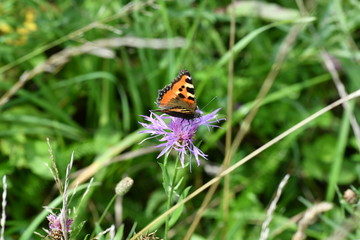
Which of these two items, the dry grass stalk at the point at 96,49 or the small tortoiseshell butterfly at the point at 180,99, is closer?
the small tortoiseshell butterfly at the point at 180,99

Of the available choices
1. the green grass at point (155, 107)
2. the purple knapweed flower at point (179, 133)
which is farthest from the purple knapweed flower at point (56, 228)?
the green grass at point (155, 107)

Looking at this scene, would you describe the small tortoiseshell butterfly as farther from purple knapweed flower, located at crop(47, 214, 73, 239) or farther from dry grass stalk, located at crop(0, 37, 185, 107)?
dry grass stalk, located at crop(0, 37, 185, 107)

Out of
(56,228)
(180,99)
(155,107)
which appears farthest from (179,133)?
(155,107)

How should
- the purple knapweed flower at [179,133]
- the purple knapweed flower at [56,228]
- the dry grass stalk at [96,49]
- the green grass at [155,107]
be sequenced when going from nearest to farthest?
1. the purple knapweed flower at [56,228]
2. the purple knapweed flower at [179,133]
3. the dry grass stalk at [96,49]
4. the green grass at [155,107]

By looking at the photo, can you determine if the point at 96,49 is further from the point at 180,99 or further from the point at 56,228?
the point at 56,228

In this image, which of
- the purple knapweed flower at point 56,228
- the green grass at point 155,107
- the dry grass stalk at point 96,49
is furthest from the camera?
the green grass at point 155,107

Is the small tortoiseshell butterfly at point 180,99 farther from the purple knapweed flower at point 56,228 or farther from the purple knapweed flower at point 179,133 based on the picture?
the purple knapweed flower at point 56,228

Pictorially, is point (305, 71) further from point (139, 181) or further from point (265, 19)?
point (139, 181)

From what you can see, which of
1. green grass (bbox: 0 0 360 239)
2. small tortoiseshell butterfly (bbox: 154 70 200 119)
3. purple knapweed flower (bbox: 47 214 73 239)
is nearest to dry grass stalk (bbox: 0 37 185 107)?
green grass (bbox: 0 0 360 239)
